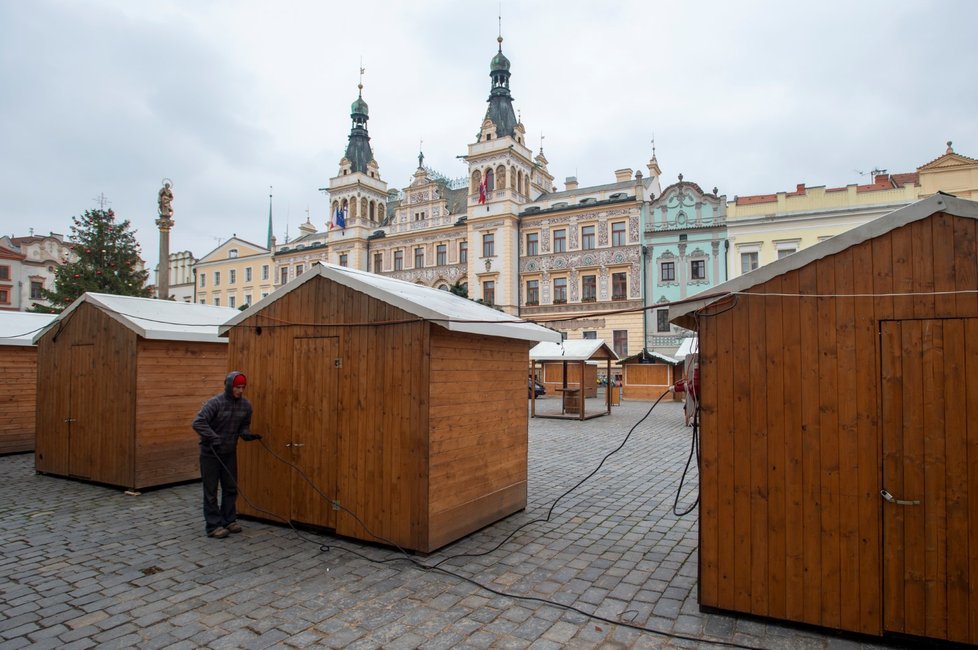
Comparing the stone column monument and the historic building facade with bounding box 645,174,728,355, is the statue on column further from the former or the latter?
the historic building facade with bounding box 645,174,728,355

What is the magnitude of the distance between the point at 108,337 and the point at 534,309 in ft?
106

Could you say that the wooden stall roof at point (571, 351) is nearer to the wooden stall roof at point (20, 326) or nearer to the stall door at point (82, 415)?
the stall door at point (82, 415)

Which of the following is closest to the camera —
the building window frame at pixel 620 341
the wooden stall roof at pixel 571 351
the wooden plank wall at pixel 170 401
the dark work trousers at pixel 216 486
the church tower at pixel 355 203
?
the dark work trousers at pixel 216 486

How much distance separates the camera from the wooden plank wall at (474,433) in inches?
235

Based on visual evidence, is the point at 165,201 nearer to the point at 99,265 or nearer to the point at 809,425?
the point at 99,265

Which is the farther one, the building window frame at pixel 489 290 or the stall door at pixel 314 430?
the building window frame at pixel 489 290

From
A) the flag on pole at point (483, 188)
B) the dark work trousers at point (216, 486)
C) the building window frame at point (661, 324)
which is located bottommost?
the dark work trousers at point (216, 486)

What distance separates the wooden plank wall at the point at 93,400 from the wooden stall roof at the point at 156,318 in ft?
0.42

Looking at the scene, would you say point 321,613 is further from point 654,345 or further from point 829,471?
point 654,345

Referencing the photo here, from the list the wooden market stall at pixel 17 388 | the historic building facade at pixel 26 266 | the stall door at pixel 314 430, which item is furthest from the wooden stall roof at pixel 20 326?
the historic building facade at pixel 26 266

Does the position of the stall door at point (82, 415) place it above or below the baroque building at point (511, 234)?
below

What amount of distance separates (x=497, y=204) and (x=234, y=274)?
32250 millimetres

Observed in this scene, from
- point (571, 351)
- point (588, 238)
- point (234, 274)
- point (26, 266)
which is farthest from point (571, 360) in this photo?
point (26, 266)

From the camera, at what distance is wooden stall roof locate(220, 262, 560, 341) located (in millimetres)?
5840
